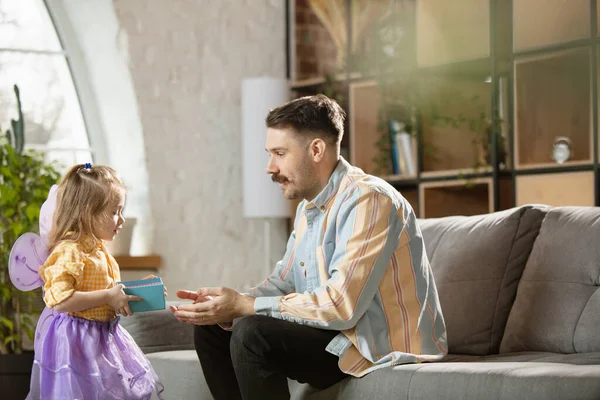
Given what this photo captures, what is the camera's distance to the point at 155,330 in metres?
3.17

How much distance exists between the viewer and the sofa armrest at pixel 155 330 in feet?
10.3

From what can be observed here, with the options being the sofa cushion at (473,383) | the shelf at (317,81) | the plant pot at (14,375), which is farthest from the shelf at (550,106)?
the plant pot at (14,375)

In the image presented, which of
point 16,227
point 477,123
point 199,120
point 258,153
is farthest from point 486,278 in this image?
point 199,120

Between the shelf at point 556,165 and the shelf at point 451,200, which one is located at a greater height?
the shelf at point 556,165

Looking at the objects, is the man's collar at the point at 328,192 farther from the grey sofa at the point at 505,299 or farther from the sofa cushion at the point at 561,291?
the sofa cushion at the point at 561,291

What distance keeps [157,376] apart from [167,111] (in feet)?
8.67

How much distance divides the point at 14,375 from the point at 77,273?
1822mm

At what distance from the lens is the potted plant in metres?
4.21

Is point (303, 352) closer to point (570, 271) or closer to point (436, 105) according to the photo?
point (570, 271)

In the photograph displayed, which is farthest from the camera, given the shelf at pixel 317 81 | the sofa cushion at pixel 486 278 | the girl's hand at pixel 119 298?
the shelf at pixel 317 81

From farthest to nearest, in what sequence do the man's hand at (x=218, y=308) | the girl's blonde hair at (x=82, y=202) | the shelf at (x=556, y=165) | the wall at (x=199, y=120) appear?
the wall at (x=199, y=120), the shelf at (x=556, y=165), the girl's blonde hair at (x=82, y=202), the man's hand at (x=218, y=308)

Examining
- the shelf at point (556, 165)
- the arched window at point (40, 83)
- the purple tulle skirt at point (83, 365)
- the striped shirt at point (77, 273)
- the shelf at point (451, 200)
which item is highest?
A: the arched window at point (40, 83)

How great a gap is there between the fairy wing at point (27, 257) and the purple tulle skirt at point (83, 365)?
5.3 inches

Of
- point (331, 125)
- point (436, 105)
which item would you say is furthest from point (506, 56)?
point (331, 125)
